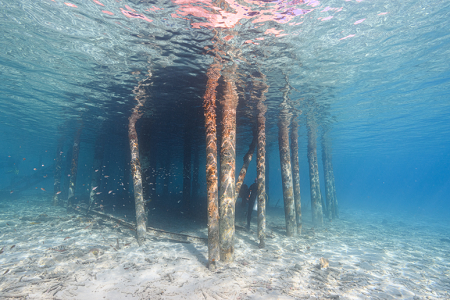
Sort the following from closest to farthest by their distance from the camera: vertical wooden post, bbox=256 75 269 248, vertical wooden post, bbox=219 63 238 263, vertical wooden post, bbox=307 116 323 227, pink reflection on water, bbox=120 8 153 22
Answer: pink reflection on water, bbox=120 8 153 22
vertical wooden post, bbox=219 63 238 263
vertical wooden post, bbox=256 75 269 248
vertical wooden post, bbox=307 116 323 227

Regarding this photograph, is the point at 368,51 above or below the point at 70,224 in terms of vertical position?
above

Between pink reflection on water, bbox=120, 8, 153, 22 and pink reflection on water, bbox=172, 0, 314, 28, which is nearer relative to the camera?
pink reflection on water, bbox=172, 0, 314, 28

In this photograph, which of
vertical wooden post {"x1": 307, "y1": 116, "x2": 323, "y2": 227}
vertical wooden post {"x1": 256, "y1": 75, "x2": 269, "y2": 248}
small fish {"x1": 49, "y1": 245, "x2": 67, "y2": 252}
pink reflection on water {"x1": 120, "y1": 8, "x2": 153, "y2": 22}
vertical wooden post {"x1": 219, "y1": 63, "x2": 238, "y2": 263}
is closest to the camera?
pink reflection on water {"x1": 120, "y1": 8, "x2": 153, "y2": 22}

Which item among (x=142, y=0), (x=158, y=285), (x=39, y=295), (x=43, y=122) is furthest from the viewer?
(x=43, y=122)

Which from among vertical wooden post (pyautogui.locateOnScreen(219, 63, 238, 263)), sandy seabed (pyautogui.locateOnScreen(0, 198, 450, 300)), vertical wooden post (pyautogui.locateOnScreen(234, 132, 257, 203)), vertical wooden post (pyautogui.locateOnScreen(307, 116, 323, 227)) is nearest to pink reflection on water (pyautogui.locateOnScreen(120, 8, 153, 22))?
vertical wooden post (pyautogui.locateOnScreen(219, 63, 238, 263))

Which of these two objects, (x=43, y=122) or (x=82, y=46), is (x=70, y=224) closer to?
(x=82, y=46)

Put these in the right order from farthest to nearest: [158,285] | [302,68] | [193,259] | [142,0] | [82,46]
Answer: [302,68] < [82,46] < [193,259] < [142,0] < [158,285]

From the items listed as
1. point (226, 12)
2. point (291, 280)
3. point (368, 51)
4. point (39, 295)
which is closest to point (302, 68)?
point (368, 51)

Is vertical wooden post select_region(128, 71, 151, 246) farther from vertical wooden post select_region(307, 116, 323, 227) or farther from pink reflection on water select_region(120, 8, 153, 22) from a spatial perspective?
vertical wooden post select_region(307, 116, 323, 227)

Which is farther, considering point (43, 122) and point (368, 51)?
point (43, 122)

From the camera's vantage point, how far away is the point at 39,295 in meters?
4.89

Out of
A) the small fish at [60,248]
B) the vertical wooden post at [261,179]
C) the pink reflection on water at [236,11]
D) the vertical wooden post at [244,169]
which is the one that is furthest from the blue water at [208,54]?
the small fish at [60,248]

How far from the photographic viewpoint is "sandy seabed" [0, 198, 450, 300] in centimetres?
540

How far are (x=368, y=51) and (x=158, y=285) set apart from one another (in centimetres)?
1233
